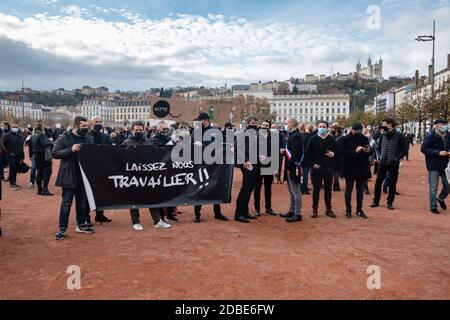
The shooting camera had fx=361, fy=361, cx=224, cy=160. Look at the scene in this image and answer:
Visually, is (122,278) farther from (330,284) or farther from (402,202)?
(402,202)

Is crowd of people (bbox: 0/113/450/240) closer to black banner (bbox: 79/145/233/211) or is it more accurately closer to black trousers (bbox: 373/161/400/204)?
black trousers (bbox: 373/161/400/204)

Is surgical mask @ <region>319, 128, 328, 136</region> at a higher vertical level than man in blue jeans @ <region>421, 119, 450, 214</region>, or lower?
higher

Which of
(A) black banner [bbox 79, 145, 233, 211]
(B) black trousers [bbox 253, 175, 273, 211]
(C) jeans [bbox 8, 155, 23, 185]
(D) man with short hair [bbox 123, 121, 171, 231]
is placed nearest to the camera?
(A) black banner [bbox 79, 145, 233, 211]

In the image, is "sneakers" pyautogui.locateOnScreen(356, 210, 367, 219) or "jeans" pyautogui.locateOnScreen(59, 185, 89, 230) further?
"sneakers" pyautogui.locateOnScreen(356, 210, 367, 219)

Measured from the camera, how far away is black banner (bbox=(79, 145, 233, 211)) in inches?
274

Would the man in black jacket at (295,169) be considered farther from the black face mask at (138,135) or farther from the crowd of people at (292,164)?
the black face mask at (138,135)

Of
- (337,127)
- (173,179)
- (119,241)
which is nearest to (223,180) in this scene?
(173,179)

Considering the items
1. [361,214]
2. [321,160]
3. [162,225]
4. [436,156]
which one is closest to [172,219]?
[162,225]

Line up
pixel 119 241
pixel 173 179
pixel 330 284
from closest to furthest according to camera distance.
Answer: pixel 330 284, pixel 119 241, pixel 173 179

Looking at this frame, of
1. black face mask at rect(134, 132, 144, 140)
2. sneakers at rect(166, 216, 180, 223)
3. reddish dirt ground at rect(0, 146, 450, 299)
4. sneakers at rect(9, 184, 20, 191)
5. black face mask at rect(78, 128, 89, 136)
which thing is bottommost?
reddish dirt ground at rect(0, 146, 450, 299)

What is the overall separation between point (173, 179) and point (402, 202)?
22.0ft

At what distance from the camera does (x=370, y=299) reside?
13.3 feet

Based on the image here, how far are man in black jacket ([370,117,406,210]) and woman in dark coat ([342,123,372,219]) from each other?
1.24 metres

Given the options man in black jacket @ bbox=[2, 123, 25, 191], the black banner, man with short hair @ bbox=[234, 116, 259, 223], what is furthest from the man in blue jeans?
man in black jacket @ bbox=[2, 123, 25, 191]
